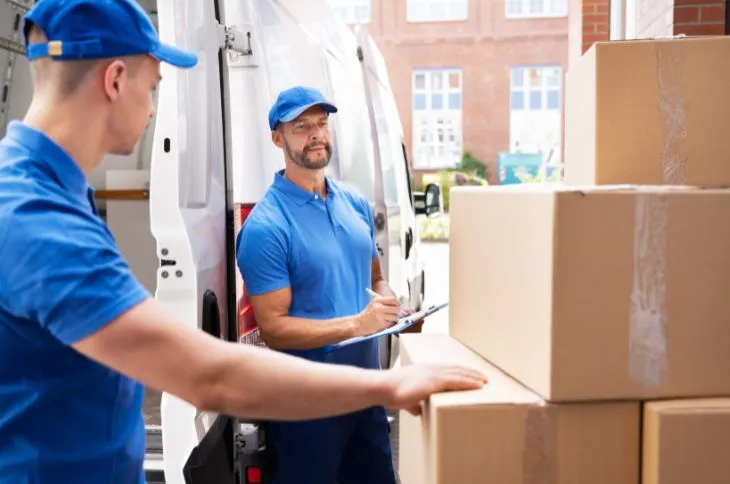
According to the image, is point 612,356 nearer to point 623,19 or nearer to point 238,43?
point 238,43

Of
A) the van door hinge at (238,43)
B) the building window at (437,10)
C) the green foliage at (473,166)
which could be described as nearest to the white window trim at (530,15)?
the building window at (437,10)

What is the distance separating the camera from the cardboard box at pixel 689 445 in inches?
59.9

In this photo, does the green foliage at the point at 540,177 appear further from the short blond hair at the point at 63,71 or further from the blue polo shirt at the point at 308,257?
the short blond hair at the point at 63,71

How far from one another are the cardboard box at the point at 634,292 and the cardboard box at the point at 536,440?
0.04 metres

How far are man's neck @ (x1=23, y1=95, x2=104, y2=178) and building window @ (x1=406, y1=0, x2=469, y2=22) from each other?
1160 inches

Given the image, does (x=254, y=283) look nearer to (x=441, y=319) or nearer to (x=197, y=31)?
(x=197, y=31)

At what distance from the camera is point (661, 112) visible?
1.75 meters

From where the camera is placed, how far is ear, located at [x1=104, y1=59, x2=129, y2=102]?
4.73ft

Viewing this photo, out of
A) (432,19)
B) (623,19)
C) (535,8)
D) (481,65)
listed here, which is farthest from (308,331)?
(535,8)

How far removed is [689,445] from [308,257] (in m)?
1.60

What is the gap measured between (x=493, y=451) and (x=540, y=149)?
2896 cm

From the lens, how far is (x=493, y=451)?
1.59 meters

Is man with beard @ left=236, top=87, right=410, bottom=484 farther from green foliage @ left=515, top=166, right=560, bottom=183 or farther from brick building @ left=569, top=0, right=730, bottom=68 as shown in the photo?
green foliage @ left=515, top=166, right=560, bottom=183

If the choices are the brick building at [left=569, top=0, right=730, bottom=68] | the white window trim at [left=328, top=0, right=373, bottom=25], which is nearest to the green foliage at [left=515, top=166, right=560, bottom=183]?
the brick building at [left=569, top=0, right=730, bottom=68]
